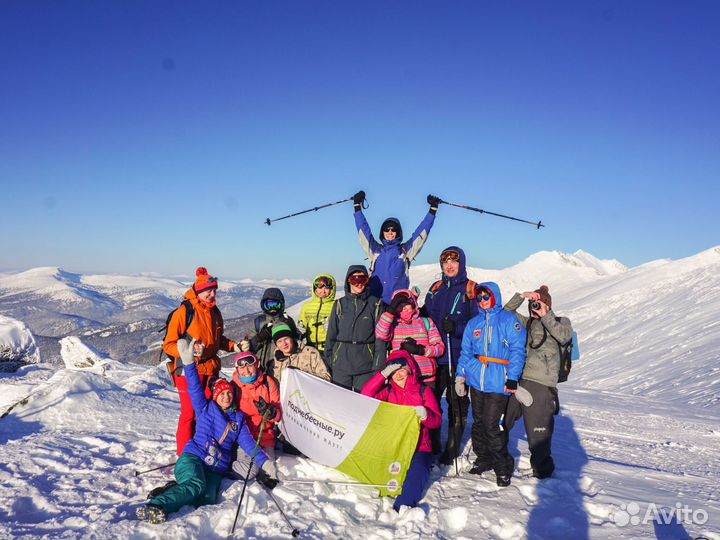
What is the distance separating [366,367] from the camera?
20.7ft

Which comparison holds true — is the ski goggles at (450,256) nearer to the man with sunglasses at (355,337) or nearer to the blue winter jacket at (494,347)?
the blue winter jacket at (494,347)

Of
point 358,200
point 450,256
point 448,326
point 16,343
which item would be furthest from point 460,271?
point 16,343

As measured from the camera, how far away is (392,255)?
300 inches

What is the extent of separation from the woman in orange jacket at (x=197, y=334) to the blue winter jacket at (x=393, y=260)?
2688mm

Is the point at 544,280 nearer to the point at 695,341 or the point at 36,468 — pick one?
the point at 695,341

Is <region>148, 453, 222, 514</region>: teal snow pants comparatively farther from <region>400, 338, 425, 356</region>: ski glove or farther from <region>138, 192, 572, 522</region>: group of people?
<region>400, 338, 425, 356</region>: ski glove

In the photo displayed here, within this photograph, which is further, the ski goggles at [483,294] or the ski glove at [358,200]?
the ski glove at [358,200]

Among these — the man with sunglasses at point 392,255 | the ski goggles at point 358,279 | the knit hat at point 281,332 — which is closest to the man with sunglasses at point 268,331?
the knit hat at point 281,332

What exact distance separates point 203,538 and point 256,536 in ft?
1.57

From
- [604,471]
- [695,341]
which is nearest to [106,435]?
[604,471]

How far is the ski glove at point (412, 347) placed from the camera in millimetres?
5816

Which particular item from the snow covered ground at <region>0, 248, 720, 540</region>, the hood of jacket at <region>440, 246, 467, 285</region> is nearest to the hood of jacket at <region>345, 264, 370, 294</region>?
the hood of jacket at <region>440, 246, 467, 285</region>

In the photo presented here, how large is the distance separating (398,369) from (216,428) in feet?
7.81

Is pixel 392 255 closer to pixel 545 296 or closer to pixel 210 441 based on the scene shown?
pixel 545 296
